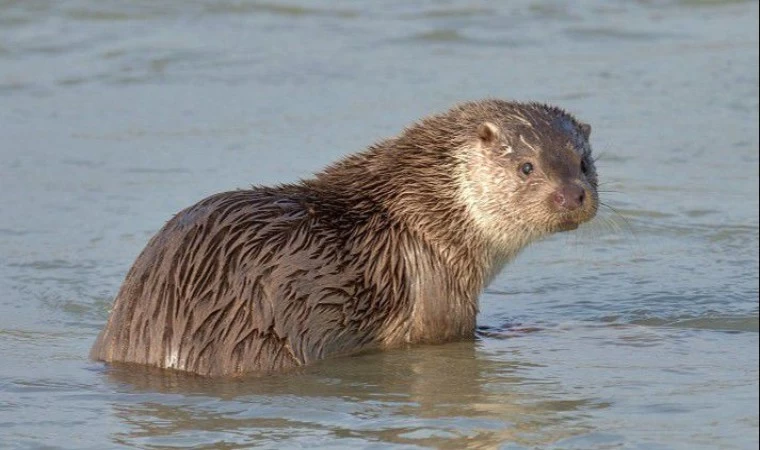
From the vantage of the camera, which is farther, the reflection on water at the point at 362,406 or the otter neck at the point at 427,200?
the otter neck at the point at 427,200

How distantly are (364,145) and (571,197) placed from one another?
13.0 ft

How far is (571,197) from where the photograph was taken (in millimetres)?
8578

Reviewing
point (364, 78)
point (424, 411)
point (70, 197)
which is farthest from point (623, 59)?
point (424, 411)

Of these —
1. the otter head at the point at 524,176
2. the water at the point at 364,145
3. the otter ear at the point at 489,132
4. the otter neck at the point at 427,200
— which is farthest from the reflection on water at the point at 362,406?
the otter ear at the point at 489,132

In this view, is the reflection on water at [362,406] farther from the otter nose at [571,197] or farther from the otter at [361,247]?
the otter nose at [571,197]

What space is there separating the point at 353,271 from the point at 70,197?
3.63 metres

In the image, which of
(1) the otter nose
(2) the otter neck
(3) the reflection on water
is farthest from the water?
(1) the otter nose

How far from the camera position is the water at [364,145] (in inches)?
285

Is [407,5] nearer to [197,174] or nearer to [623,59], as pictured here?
[623,59]

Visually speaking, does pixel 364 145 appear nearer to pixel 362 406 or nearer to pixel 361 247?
pixel 361 247

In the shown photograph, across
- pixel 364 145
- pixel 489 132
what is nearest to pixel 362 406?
pixel 489 132

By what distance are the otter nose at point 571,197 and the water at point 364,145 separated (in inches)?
28.3

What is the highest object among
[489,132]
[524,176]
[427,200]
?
[489,132]

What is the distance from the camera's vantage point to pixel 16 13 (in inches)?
645
